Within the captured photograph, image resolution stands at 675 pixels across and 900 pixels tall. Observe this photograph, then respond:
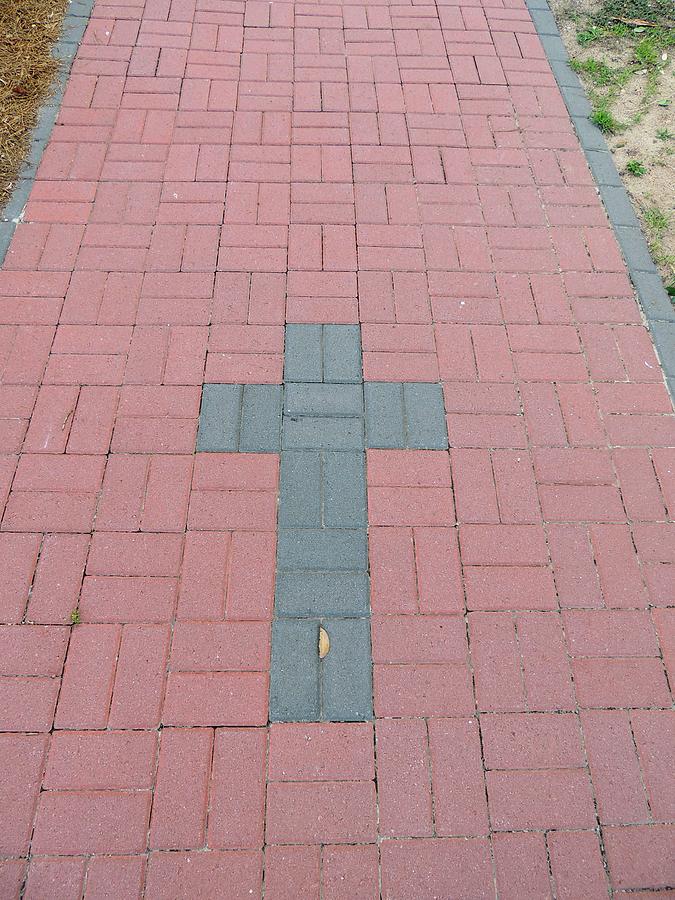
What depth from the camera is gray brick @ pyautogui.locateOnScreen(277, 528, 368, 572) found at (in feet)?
7.84

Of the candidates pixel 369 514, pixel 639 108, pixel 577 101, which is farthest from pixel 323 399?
pixel 639 108

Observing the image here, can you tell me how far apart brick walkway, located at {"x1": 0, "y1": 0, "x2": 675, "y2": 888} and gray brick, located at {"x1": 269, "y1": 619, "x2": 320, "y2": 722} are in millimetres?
46

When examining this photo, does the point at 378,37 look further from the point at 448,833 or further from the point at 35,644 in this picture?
the point at 448,833

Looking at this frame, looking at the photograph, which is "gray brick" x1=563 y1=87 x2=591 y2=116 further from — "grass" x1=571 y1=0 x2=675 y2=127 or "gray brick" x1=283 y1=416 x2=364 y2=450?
"gray brick" x1=283 y1=416 x2=364 y2=450

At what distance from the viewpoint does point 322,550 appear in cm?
242

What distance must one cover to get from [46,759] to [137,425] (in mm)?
1248

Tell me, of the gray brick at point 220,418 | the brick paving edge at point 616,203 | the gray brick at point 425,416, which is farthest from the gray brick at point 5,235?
the brick paving edge at point 616,203

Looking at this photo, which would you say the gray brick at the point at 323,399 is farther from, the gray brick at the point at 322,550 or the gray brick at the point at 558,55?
the gray brick at the point at 558,55

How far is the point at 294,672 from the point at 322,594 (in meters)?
0.28

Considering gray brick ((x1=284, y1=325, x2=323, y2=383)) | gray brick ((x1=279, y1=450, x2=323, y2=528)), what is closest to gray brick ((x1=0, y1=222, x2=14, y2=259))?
gray brick ((x1=284, y1=325, x2=323, y2=383))

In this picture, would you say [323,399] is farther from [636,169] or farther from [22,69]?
[22,69]

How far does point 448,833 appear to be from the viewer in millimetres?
1934

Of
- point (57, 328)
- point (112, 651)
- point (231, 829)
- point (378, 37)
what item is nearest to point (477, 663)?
point (231, 829)

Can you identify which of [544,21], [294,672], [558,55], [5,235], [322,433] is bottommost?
[294,672]
